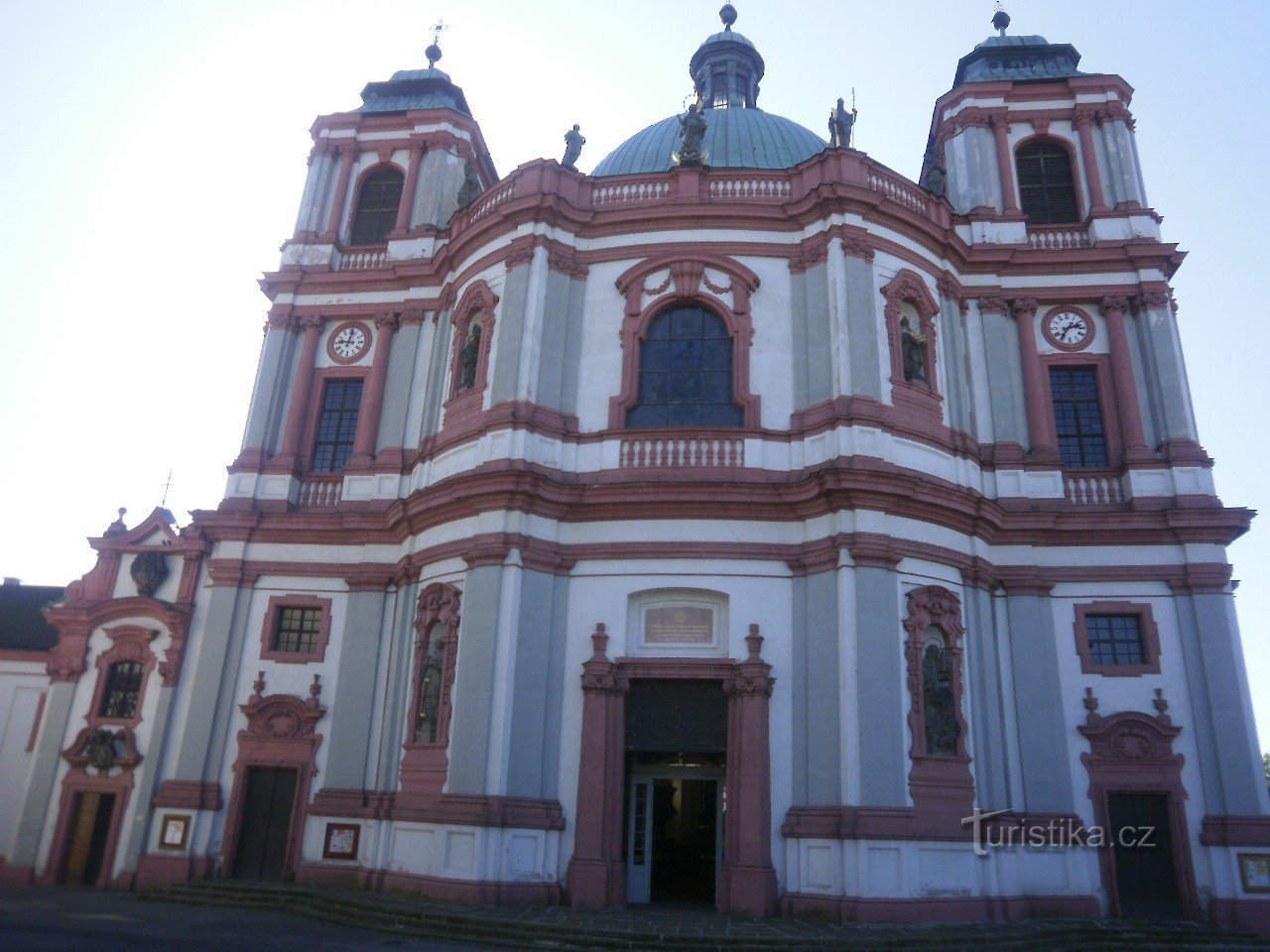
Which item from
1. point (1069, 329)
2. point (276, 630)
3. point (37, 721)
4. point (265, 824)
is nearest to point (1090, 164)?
point (1069, 329)

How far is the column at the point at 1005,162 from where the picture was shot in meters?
22.2

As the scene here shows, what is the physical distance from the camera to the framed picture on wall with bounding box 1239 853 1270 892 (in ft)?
53.7

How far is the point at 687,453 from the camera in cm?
1716

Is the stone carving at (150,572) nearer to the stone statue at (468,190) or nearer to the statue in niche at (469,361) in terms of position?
the statue in niche at (469,361)

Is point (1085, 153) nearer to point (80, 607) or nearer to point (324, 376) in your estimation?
point (324, 376)

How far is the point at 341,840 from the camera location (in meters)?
18.0

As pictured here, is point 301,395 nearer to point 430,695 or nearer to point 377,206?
point 377,206

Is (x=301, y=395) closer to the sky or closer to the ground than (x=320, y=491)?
closer to the sky

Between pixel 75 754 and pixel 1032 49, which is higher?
pixel 1032 49

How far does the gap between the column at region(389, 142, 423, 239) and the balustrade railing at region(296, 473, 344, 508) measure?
631cm

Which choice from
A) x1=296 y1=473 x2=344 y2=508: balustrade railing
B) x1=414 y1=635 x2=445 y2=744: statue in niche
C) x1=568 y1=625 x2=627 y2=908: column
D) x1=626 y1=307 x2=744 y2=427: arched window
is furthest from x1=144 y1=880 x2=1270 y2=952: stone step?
x1=626 y1=307 x2=744 y2=427: arched window

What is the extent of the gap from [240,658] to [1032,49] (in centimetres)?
2406

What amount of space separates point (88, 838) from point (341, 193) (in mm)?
15853

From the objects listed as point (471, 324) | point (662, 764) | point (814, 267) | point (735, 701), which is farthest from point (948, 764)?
point (471, 324)
